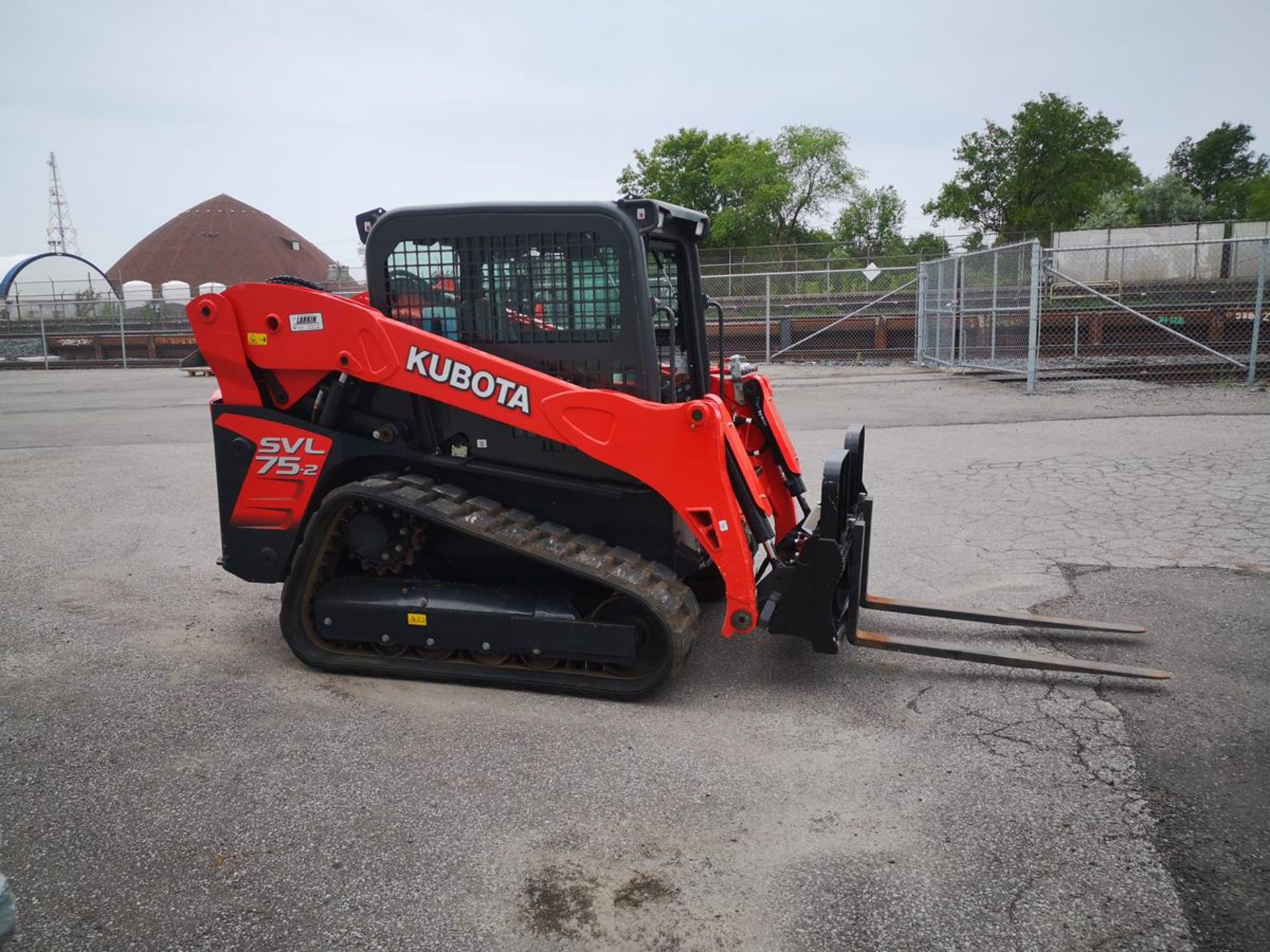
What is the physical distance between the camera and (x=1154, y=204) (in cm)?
5141

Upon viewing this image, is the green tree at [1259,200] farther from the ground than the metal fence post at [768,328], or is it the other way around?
the green tree at [1259,200]

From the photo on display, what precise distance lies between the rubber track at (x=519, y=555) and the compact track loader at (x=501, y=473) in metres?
0.01

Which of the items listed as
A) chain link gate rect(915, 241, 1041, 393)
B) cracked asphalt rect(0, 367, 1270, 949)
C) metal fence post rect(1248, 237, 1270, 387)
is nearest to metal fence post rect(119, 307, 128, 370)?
chain link gate rect(915, 241, 1041, 393)

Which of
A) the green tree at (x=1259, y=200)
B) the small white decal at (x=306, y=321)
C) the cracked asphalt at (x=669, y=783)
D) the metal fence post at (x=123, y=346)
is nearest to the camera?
the cracked asphalt at (x=669, y=783)

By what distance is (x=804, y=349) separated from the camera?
23016 mm

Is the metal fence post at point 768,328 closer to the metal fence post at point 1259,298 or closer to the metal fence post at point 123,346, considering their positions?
the metal fence post at point 1259,298

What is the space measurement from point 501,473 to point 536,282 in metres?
0.89

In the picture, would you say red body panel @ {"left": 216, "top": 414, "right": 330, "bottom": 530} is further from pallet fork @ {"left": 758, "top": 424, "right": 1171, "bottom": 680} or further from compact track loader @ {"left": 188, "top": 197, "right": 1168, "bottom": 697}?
pallet fork @ {"left": 758, "top": 424, "right": 1171, "bottom": 680}

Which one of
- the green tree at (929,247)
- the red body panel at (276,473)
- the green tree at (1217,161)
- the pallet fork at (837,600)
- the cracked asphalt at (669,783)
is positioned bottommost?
the cracked asphalt at (669,783)

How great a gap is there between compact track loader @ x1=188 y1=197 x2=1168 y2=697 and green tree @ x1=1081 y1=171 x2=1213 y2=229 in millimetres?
48924

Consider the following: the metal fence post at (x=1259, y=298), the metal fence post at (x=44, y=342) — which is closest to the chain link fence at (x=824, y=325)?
the metal fence post at (x=1259, y=298)

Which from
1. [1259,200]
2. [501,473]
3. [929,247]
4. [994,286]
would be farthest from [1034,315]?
[1259,200]

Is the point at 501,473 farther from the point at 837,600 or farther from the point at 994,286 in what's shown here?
the point at 994,286

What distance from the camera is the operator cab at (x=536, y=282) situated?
413 centimetres
